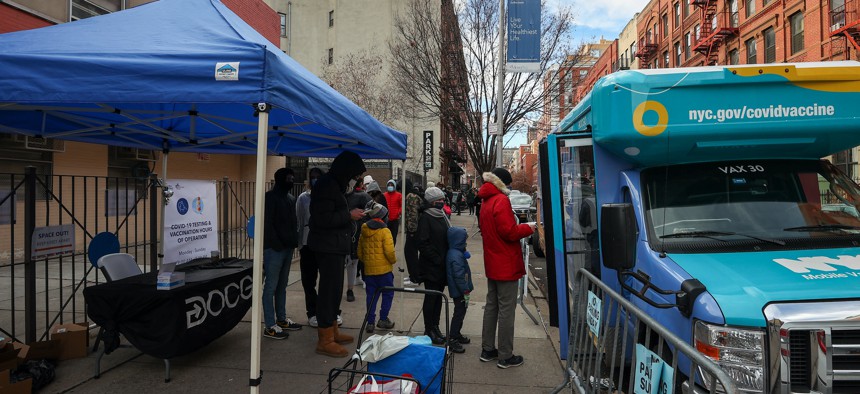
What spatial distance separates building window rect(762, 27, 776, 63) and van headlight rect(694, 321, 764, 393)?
29.6m

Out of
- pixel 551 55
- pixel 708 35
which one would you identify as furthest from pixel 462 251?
pixel 708 35

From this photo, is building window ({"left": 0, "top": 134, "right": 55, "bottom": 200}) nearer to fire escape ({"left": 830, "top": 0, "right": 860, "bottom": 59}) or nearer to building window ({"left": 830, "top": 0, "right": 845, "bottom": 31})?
fire escape ({"left": 830, "top": 0, "right": 860, "bottom": 59})

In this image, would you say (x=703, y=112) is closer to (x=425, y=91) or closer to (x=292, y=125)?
(x=292, y=125)

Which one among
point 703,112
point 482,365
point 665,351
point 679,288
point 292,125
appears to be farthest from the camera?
point 292,125

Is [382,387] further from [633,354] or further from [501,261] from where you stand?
[501,261]

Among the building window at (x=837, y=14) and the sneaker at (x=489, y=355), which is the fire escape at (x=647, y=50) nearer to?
the building window at (x=837, y=14)

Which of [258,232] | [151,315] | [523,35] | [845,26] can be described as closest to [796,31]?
[845,26]

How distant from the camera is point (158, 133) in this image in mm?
5719

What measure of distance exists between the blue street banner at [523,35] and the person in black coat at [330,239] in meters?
8.83

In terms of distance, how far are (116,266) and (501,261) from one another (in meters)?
3.89

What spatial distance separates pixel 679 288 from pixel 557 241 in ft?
4.49

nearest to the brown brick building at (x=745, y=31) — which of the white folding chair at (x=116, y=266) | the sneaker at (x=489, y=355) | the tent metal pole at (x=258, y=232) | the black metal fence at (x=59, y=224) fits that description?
the sneaker at (x=489, y=355)

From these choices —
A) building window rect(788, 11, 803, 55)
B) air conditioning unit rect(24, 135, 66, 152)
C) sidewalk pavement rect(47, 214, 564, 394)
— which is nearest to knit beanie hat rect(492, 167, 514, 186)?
sidewalk pavement rect(47, 214, 564, 394)

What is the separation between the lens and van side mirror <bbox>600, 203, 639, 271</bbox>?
3.00 m
